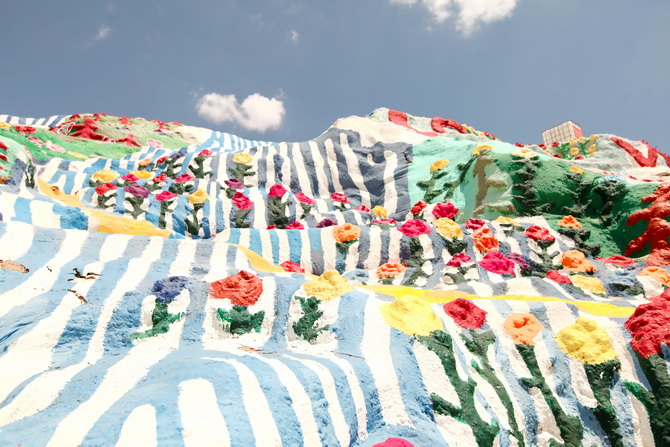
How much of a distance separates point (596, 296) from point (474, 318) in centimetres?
113

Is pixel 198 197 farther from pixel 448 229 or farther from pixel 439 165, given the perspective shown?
pixel 439 165

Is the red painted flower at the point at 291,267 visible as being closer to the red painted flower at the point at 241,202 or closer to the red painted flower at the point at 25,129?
the red painted flower at the point at 241,202

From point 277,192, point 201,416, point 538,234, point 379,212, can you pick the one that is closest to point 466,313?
point 201,416

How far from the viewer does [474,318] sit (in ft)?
6.66

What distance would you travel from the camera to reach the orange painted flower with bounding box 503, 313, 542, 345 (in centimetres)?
196

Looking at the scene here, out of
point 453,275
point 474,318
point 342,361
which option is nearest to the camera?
point 342,361

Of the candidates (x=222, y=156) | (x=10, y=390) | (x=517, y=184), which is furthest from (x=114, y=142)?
(x=10, y=390)

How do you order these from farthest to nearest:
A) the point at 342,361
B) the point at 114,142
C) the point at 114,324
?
the point at 114,142, the point at 114,324, the point at 342,361

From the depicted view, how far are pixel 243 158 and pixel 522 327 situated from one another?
372cm

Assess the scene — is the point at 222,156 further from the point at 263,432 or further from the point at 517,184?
the point at 263,432

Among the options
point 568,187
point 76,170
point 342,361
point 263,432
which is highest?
point 76,170

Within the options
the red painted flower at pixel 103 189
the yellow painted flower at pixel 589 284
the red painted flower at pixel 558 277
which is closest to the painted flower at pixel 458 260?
the red painted flower at pixel 558 277

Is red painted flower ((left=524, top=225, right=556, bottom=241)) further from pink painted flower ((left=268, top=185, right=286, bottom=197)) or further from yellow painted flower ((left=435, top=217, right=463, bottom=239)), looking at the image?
pink painted flower ((left=268, top=185, right=286, bottom=197))

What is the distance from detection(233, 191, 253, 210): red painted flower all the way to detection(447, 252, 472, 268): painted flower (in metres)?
1.84
